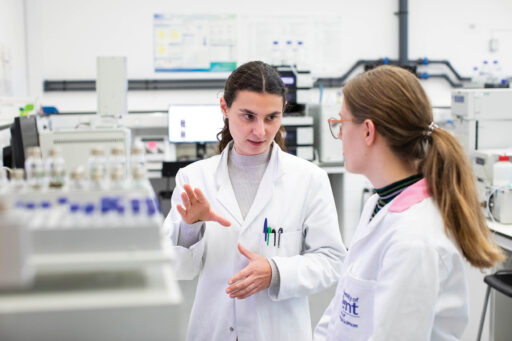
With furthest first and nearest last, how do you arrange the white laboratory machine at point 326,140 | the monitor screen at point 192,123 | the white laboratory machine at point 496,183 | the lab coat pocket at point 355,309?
the monitor screen at point 192,123
the white laboratory machine at point 326,140
the white laboratory machine at point 496,183
the lab coat pocket at point 355,309

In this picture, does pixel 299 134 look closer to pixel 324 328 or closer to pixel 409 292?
pixel 324 328

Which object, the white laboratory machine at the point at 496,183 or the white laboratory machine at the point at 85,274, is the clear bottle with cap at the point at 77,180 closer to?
the white laboratory machine at the point at 85,274

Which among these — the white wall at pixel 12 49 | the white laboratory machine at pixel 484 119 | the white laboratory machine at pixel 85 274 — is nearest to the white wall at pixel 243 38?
the white wall at pixel 12 49

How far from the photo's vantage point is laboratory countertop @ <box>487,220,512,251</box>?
2514 mm

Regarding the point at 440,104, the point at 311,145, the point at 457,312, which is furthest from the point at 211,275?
the point at 440,104

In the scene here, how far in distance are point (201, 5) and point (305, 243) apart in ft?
14.1

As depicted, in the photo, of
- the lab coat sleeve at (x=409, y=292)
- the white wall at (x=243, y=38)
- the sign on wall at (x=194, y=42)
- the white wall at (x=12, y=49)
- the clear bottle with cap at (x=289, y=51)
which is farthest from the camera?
the clear bottle with cap at (x=289, y=51)

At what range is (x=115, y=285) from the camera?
0.62 metres

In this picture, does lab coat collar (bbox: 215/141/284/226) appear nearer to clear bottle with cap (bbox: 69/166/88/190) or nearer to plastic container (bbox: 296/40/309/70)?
clear bottle with cap (bbox: 69/166/88/190)

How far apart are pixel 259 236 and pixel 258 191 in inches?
4.9

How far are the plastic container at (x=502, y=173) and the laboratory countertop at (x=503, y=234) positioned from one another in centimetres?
21

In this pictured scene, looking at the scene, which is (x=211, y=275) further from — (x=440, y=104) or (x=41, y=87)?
(x=440, y=104)

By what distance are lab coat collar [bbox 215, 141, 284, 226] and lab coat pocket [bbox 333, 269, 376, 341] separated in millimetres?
371

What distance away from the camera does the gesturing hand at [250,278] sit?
1.38 meters
